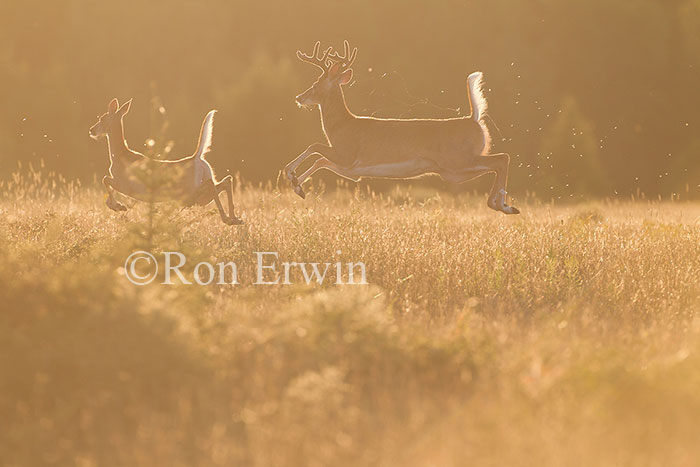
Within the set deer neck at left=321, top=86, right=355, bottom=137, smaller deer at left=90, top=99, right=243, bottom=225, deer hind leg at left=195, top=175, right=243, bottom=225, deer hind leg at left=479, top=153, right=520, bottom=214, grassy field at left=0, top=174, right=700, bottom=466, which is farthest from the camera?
deer hind leg at left=195, top=175, right=243, bottom=225

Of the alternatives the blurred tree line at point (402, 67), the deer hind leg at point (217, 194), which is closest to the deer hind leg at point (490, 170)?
the deer hind leg at point (217, 194)

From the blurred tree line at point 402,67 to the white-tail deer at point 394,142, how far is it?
16.2 m

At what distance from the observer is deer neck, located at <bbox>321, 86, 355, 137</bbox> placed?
31.9 ft

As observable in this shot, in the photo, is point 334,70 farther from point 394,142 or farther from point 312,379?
point 312,379

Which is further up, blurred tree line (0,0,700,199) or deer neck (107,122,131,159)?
blurred tree line (0,0,700,199)

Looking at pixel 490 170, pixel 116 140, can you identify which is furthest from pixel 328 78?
pixel 116 140

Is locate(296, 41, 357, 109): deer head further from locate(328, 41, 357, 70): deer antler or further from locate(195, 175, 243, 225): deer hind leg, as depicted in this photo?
locate(195, 175, 243, 225): deer hind leg

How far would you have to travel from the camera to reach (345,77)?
30.6 ft

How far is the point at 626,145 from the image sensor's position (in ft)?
97.6

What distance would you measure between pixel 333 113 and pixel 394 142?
843 millimetres

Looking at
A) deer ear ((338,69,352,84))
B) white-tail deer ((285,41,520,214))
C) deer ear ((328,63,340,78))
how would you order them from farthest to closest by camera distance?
deer ear ((328,63,340,78))
deer ear ((338,69,352,84))
white-tail deer ((285,41,520,214))

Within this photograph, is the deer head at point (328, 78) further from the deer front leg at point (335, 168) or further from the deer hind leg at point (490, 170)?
the deer hind leg at point (490, 170)

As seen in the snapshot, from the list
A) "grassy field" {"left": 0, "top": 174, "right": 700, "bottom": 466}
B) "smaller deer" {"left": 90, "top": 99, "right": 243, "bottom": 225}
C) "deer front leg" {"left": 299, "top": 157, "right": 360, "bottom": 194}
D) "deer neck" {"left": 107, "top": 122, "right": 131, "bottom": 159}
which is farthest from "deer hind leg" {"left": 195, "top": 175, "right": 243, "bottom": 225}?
"grassy field" {"left": 0, "top": 174, "right": 700, "bottom": 466}

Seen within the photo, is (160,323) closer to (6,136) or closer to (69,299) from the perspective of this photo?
(69,299)
